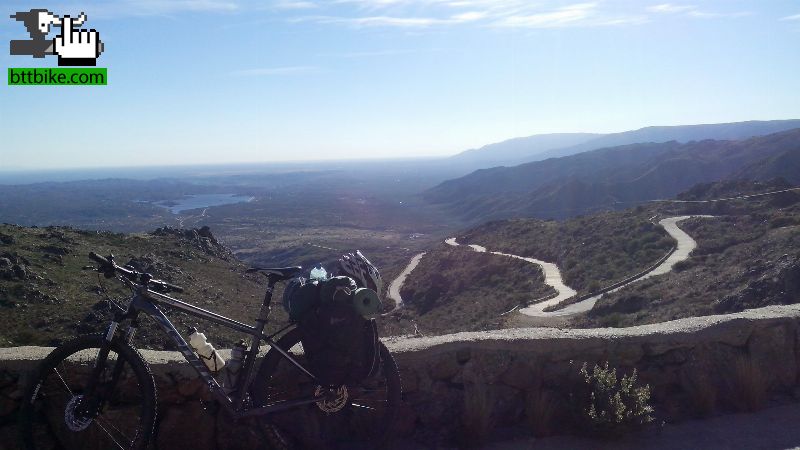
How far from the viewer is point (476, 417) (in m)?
4.66

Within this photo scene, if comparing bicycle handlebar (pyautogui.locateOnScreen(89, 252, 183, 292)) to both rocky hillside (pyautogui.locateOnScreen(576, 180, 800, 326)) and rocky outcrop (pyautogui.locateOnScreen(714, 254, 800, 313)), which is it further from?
rocky outcrop (pyautogui.locateOnScreen(714, 254, 800, 313))

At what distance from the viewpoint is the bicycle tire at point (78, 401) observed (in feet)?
13.5

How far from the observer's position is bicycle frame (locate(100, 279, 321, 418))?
4.11 metres

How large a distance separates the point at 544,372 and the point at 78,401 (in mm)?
3527

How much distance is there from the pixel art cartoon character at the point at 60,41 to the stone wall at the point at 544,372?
621 centimetres

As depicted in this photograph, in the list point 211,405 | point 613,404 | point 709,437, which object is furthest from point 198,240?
point 709,437

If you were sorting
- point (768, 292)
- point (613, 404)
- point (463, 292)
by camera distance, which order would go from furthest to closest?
1. point (463, 292)
2. point (768, 292)
3. point (613, 404)

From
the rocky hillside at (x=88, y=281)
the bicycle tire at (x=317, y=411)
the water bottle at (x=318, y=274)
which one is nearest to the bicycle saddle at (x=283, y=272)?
the water bottle at (x=318, y=274)

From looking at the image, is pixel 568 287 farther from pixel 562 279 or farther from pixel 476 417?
pixel 476 417

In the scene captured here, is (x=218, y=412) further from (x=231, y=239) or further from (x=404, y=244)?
(x=231, y=239)

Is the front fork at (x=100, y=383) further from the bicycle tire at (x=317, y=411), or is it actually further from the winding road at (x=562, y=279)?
the winding road at (x=562, y=279)

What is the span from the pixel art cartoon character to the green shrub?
888cm

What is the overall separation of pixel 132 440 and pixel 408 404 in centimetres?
206

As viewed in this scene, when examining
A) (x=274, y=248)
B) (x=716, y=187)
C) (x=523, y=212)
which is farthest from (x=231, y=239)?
(x=716, y=187)
